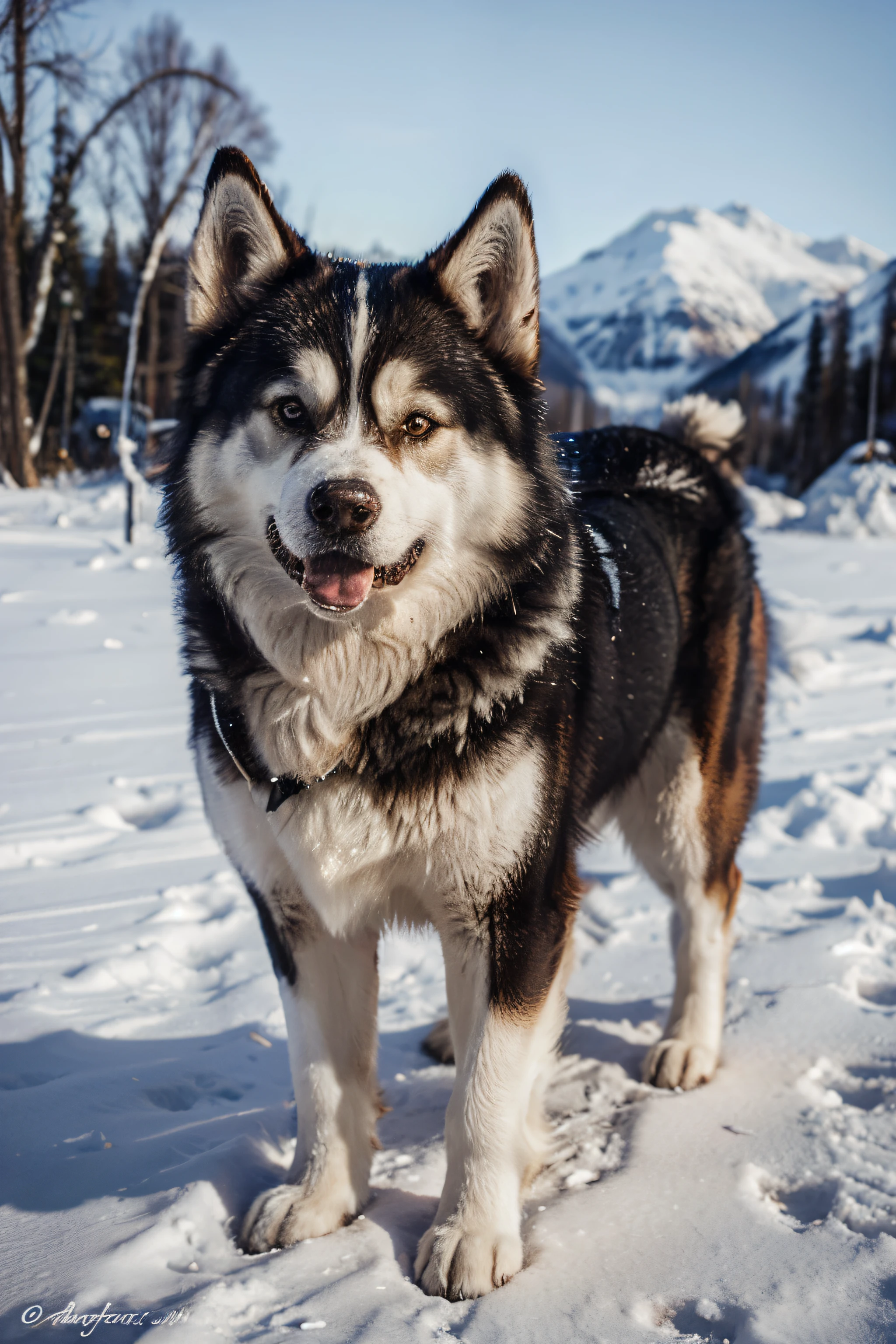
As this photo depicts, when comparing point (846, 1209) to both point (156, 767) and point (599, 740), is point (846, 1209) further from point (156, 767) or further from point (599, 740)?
point (156, 767)

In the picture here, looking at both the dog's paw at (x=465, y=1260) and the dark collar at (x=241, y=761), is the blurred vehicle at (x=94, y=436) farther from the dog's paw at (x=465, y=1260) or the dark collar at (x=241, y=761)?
the dog's paw at (x=465, y=1260)

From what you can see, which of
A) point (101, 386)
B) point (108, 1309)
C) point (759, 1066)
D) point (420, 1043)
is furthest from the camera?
point (101, 386)

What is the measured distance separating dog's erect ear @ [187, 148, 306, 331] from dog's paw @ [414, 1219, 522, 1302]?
2034 mm

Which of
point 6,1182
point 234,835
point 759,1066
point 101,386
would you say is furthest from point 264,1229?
point 101,386

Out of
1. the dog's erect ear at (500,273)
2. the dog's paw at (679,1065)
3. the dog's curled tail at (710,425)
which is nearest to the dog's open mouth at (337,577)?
the dog's erect ear at (500,273)

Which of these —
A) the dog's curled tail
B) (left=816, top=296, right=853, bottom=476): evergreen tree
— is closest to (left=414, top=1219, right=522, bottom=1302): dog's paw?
the dog's curled tail

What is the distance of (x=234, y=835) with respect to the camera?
1869 millimetres

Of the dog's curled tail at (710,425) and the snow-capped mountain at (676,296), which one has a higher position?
the snow-capped mountain at (676,296)

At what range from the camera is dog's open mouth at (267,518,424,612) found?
1.69 meters

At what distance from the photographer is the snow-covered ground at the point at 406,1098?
1.56 m

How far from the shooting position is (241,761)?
1.82 meters

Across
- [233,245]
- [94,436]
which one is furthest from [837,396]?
[233,245]

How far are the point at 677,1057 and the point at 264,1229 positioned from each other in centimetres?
125

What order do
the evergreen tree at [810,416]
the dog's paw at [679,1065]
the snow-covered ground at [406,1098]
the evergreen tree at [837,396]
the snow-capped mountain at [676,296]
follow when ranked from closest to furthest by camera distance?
the snow-covered ground at [406,1098]
the dog's paw at [679,1065]
the evergreen tree at [837,396]
the evergreen tree at [810,416]
the snow-capped mountain at [676,296]
